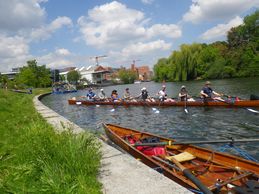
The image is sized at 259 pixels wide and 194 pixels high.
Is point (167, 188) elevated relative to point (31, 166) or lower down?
lower down

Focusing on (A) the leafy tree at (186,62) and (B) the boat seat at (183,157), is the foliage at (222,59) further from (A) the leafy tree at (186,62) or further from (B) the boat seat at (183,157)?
(B) the boat seat at (183,157)

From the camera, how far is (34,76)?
3543 inches

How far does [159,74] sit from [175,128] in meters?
77.9

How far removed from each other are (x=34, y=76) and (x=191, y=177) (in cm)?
9225

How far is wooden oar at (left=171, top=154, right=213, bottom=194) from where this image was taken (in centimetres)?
438

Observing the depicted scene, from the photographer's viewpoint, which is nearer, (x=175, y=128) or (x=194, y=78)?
(x=175, y=128)

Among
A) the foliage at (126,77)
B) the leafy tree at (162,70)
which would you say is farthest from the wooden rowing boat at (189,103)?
the foliage at (126,77)

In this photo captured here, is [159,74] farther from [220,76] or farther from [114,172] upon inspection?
[114,172]

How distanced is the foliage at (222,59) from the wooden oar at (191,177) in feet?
220

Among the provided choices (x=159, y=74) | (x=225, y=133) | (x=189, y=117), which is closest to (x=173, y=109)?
(x=189, y=117)

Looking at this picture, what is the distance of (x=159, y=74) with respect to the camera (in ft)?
300

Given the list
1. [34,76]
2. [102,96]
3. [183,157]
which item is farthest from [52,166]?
[34,76]

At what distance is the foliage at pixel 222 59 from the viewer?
69.4m

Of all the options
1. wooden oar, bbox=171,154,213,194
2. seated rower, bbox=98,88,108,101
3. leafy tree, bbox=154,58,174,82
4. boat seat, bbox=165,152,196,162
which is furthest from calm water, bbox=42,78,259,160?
leafy tree, bbox=154,58,174,82
